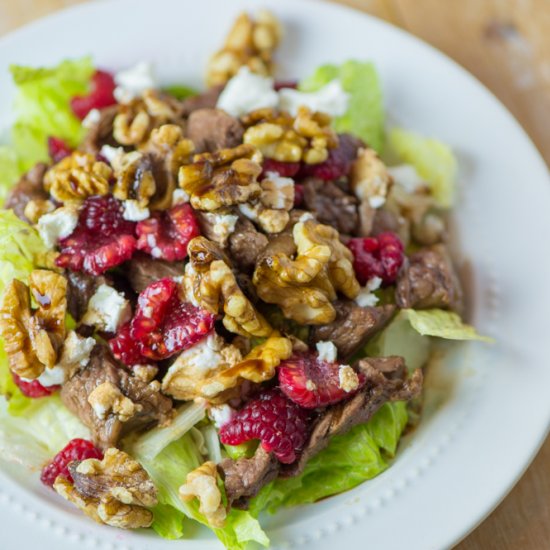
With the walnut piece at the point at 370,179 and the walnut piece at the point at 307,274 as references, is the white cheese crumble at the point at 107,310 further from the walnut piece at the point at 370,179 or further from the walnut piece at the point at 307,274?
the walnut piece at the point at 370,179

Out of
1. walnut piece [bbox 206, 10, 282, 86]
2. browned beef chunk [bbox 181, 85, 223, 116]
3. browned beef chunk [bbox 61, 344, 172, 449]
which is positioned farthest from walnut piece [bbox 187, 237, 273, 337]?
walnut piece [bbox 206, 10, 282, 86]

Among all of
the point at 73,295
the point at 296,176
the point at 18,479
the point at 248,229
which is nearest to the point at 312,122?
the point at 296,176

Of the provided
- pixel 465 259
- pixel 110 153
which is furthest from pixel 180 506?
pixel 465 259

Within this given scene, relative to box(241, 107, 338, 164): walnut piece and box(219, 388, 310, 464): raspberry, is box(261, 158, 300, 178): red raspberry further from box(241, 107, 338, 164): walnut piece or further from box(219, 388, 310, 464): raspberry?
box(219, 388, 310, 464): raspberry

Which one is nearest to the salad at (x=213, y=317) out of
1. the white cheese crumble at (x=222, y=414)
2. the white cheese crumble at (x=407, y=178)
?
the white cheese crumble at (x=222, y=414)

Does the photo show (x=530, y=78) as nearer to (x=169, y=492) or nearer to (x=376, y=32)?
(x=376, y=32)

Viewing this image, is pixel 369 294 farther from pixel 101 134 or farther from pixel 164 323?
pixel 101 134
